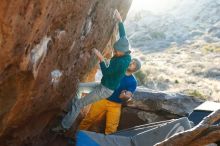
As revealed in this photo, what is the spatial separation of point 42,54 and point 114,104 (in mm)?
2878

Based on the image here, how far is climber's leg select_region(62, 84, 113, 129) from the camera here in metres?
7.95

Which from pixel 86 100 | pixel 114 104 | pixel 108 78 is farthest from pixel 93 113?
pixel 108 78

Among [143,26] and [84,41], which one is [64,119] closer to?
[84,41]

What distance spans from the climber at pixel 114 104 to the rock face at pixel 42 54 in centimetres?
74

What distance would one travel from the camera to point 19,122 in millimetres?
7406

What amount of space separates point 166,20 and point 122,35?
39475 millimetres

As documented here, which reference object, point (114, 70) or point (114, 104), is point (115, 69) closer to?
point (114, 70)

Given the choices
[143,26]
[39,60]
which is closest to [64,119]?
[39,60]

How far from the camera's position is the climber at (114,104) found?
8656mm

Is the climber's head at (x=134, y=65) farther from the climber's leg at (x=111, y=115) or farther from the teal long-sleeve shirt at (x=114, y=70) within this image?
the climber's leg at (x=111, y=115)

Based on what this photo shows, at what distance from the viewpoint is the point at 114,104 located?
8953 millimetres

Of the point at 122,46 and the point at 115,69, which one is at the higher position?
the point at 122,46

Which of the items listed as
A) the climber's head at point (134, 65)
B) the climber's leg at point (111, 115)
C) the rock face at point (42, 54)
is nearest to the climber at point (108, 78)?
the rock face at point (42, 54)

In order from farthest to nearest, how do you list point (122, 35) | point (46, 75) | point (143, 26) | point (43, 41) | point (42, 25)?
1. point (143, 26)
2. point (122, 35)
3. point (46, 75)
4. point (43, 41)
5. point (42, 25)
